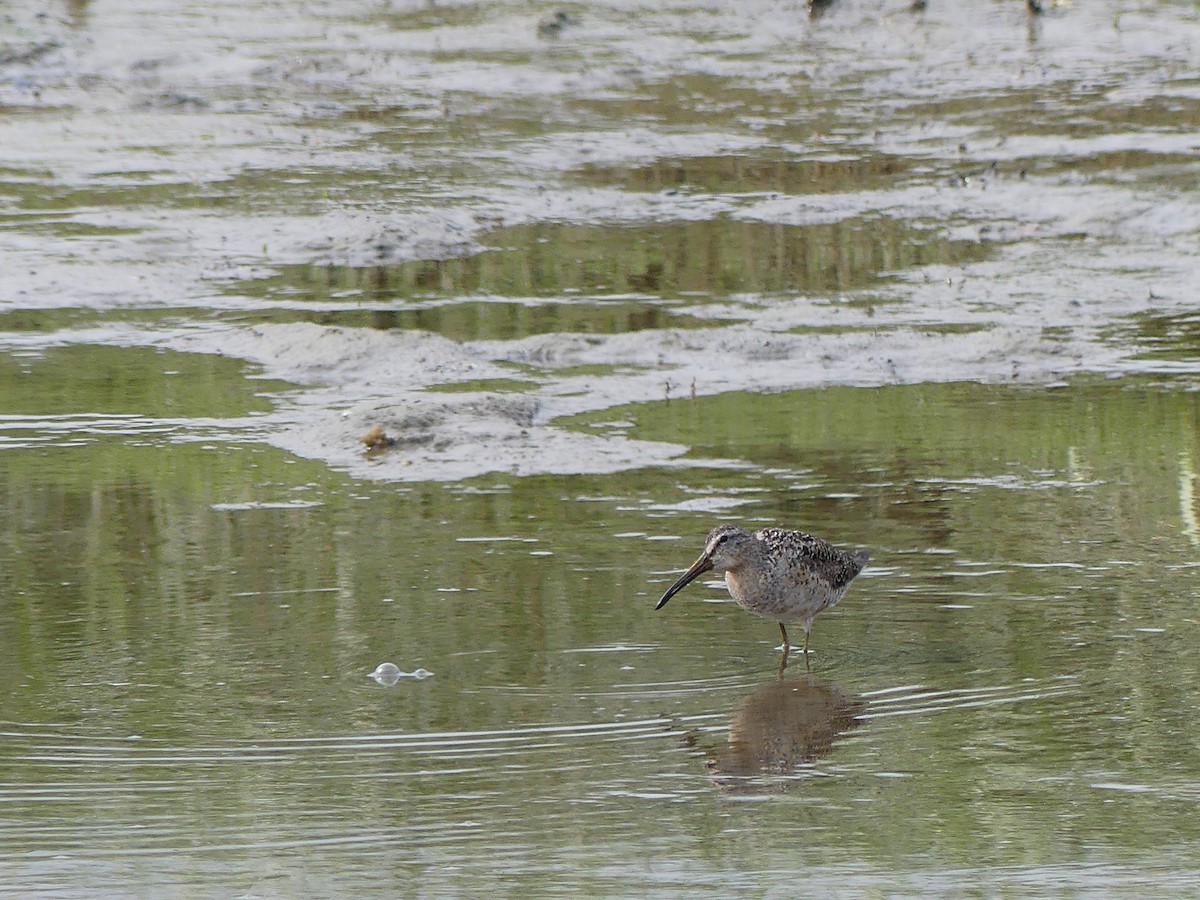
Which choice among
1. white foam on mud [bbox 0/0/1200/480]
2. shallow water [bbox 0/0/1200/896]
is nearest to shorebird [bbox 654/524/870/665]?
shallow water [bbox 0/0/1200/896]

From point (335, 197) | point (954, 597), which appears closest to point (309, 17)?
point (335, 197)

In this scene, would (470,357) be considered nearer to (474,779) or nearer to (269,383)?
(269,383)

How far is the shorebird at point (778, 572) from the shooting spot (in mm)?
7723

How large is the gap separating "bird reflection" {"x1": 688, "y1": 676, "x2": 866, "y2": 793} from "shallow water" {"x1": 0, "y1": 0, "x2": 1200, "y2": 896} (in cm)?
3

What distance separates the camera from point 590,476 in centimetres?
998

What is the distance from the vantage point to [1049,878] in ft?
17.9

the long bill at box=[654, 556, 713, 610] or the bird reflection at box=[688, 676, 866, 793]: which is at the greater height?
the long bill at box=[654, 556, 713, 610]

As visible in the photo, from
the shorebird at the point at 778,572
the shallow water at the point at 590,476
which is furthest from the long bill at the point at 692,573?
the shallow water at the point at 590,476

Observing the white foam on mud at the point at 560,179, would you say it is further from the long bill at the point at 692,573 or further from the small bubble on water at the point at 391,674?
the small bubble on water at the point at 391,674

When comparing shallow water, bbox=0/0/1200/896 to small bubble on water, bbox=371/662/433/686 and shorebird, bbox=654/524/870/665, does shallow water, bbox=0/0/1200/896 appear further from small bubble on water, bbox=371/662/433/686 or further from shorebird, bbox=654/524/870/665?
shorebird, bbox=654/524/870/665

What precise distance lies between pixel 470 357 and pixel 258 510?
261cm

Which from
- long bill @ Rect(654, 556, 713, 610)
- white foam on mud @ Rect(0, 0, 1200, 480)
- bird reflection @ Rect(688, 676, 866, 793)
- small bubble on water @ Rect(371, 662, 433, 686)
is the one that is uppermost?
white foam on mud @ Rect(0, 0, 1200, 480)

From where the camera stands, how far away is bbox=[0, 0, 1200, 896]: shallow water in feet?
19.8

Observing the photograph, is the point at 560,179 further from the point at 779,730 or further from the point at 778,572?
the point at 779,730
